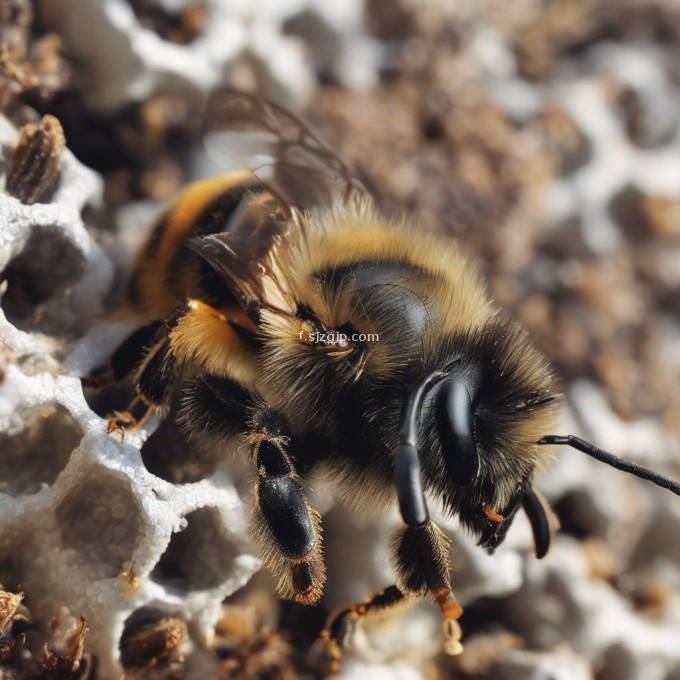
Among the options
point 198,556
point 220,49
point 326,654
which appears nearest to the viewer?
point 198,556

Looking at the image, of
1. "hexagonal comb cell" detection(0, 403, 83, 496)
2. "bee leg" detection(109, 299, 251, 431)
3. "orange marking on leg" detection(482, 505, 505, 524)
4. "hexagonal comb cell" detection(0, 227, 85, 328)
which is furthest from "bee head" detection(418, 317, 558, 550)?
"hexagonal comb cell" detection(0, 227, 85, 328)

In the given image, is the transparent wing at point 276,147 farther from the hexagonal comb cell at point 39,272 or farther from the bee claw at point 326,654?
the bee claw at point 326,654

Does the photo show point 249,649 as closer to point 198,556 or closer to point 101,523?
point 198,556

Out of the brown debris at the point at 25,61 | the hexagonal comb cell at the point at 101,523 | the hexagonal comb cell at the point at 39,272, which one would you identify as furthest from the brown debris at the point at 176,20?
the hexagonal comb cell at the point at 101,523

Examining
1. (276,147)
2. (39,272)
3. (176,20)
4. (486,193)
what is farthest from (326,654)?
(176,20)

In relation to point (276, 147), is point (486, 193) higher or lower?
lower

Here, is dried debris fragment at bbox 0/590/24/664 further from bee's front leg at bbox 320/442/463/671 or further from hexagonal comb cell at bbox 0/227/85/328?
bee's front leg at bbox 320/442/463/671
